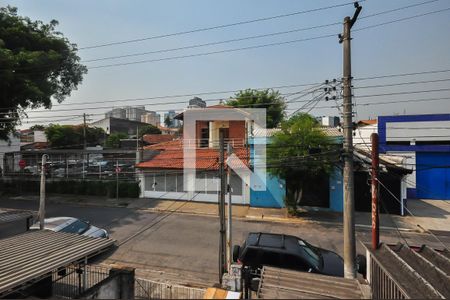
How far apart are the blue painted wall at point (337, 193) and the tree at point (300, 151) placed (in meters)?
2.99

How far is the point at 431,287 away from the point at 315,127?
12.4 m

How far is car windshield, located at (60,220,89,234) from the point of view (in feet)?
42.1

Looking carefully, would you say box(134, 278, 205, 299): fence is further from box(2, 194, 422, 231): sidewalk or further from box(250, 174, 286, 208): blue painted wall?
box(250, 174, 286, 208): blue painted wall

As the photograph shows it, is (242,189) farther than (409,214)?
Yes

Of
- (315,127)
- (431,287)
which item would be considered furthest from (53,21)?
(431,287)

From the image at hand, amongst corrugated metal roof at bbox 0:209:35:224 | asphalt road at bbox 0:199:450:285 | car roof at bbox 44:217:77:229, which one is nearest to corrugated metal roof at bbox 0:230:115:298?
corrugated metal roof at bbox 0:209:35:224

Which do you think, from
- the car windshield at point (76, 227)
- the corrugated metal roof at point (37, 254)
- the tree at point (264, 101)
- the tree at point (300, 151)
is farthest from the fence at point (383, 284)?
the tree at point (264, 101)

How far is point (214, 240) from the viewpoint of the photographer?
1402 cm

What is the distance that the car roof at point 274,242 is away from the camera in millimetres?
9356

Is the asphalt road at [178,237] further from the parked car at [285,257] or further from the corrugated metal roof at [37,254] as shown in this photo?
the corrugated metal roof at [37,254]

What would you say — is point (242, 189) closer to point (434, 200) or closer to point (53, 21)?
point (434, 200)

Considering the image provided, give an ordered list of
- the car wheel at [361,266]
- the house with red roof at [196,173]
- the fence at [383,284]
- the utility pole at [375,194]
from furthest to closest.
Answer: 1. the house with red roof at [196,173]
2. the car wheel at [361,266]
3. the utility pole at [375,194]
4. the fence at [383,284]

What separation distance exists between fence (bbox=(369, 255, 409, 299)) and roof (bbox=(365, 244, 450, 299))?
0.24 ft

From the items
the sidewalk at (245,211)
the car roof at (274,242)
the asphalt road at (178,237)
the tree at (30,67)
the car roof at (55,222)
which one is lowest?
the asphalt road at (178,237)
